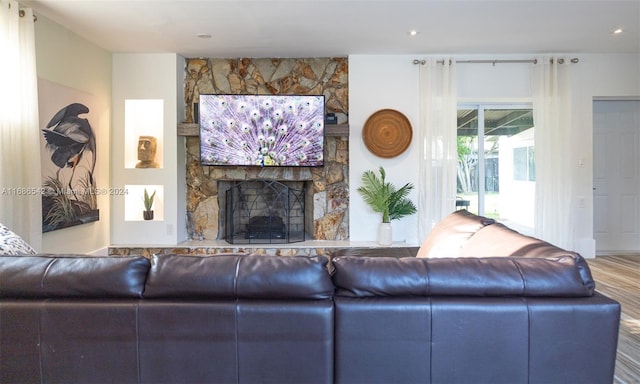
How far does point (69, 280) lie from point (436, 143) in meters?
4.16

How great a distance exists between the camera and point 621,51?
14.9 feet

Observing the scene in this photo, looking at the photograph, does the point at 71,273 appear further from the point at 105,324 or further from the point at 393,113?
the point at 393,113

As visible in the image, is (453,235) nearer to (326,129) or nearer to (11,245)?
(11,245)

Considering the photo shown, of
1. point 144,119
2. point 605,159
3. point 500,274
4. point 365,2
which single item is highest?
point 365,2

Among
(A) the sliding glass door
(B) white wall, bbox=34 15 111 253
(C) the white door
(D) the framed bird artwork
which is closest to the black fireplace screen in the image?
(B) white wall, bbox=34 15 111 253

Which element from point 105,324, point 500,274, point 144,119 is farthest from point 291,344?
point 144,119

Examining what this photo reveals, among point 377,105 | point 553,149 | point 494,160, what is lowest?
point 494,160

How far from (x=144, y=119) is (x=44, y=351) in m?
4.03

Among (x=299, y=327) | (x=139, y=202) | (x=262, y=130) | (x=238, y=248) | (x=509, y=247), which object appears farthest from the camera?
(x=139, y=202)

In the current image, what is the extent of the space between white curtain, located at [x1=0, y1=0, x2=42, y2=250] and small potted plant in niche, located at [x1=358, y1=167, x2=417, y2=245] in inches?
129

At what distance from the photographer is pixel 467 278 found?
1.26m

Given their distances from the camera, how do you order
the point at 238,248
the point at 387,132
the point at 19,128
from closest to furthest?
the point at 19,128 → the point at 238,248 → the point at 387,132

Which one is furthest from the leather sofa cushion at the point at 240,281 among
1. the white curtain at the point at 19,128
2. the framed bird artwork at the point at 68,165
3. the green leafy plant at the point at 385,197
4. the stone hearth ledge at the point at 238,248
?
the green leafy plant at the point at 385,197

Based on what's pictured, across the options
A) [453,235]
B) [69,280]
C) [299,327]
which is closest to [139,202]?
[69,280]
